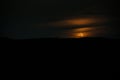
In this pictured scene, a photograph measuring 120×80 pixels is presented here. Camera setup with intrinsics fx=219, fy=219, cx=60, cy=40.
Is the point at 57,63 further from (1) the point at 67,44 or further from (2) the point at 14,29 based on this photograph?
(2) the point at 14,29

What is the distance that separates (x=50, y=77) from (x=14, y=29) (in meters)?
0.74

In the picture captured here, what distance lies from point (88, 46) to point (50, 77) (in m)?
0.18

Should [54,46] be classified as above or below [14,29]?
below

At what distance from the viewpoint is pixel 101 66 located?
2.51 feet

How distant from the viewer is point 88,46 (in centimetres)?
80

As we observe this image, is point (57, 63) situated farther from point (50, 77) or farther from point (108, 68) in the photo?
point (108, 68)

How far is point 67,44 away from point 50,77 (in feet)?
0.46

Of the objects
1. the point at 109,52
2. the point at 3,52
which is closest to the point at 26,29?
the point at 3,52

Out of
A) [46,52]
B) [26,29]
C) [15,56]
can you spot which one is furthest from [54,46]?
[26,29]

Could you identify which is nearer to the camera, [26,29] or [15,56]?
[15,56]

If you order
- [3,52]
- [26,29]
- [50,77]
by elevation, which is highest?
[26,29]

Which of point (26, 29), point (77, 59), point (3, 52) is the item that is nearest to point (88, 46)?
point (77, 59)

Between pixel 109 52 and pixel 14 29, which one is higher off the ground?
pixel 14 29

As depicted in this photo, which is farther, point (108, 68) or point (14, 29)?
point (14, 29)
